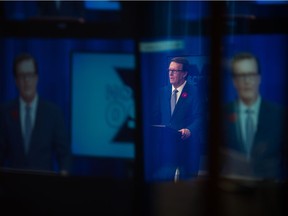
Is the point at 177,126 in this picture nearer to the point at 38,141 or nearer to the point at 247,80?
the point at 247,80

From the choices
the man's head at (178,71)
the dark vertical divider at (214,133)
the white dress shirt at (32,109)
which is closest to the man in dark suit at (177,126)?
the man's head at (178,71)

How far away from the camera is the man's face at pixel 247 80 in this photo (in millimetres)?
2361

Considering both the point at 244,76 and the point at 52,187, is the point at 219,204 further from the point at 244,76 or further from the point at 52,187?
the point at 52,187

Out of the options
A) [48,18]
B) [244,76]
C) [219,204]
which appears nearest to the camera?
[219,204]

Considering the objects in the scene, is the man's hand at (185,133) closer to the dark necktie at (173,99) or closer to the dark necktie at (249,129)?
the dark necktie at (173,99)

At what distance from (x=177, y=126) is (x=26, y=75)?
1029 millimetres

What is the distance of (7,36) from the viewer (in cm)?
259

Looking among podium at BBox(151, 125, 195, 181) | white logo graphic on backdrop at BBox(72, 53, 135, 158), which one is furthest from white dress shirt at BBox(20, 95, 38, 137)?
podium at BBox(151, 125, 195, 181)

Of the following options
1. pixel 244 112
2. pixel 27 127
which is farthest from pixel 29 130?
pixel 244 112

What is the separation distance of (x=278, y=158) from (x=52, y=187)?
→ 4.64 ft

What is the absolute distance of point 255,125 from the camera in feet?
8.05

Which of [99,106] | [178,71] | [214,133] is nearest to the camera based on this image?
[214,133]

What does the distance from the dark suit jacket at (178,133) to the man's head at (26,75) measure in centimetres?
81

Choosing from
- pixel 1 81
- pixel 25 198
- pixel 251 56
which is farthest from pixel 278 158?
pixel 1 81
